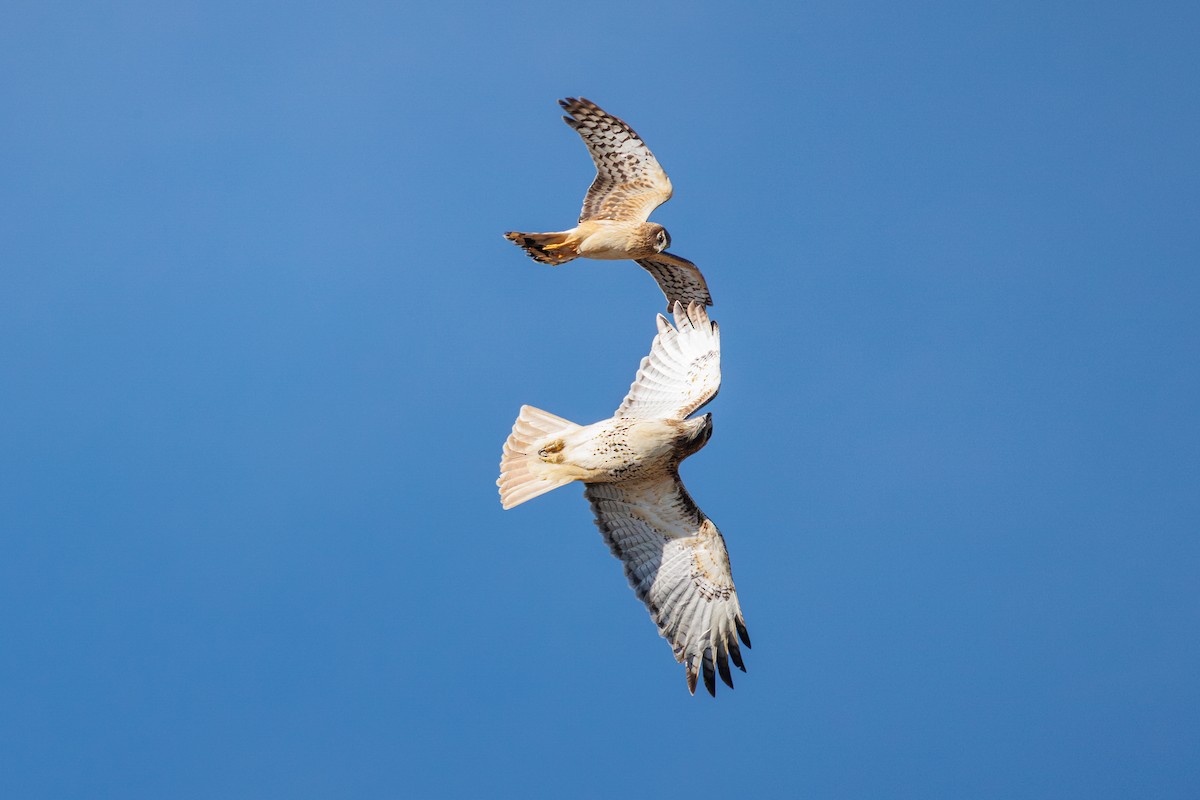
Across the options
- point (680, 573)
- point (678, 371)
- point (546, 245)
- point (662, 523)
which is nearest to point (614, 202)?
point (546, 245)

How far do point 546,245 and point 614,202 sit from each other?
1.94 feet

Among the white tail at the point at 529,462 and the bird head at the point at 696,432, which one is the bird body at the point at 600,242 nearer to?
the white tail at the point at 529,462

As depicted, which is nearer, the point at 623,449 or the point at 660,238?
the point at 623,449

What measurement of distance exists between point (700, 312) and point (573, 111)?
1.40 meters

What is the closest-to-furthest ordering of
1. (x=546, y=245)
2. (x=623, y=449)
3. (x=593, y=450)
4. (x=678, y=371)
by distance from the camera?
1. (x=623, y=449)
2. (x=593, y=450)
3. (x=678, y=371)
4. (x=546, y=245)

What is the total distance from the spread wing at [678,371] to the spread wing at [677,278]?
1.94 feet

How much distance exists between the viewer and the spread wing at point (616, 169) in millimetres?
8656

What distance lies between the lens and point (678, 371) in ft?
27.0

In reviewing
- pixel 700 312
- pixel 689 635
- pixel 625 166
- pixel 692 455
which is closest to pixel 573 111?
pixel 625 166

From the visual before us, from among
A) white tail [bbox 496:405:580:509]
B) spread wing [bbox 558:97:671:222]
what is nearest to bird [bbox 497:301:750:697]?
white tail [bbox 496:405:580:509]

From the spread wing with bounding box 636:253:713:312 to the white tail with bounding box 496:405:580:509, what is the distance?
1.28 meters

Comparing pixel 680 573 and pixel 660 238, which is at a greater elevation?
pixel 660 238

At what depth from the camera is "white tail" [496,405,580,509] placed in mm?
7934

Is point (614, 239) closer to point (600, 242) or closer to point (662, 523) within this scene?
point (600, 242)
